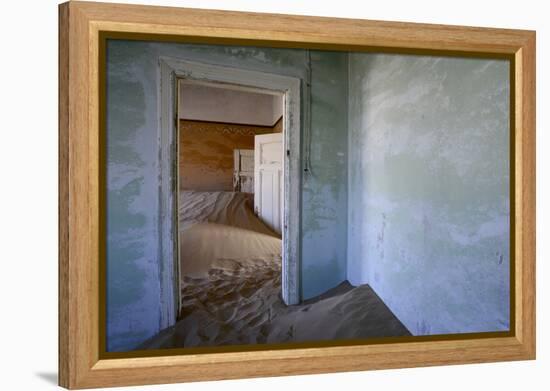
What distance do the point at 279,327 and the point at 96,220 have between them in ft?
3.13

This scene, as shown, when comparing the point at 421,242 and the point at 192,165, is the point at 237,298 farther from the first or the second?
the point at 192,165

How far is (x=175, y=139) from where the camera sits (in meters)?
1.36

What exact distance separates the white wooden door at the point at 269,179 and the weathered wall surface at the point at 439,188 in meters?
2.00

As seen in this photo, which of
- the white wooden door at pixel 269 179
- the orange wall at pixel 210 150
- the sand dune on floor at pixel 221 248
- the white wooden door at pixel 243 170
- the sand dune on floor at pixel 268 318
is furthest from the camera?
the white wooden door at pixel 243 170

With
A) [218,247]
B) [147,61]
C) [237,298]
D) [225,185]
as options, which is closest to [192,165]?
[225,185]

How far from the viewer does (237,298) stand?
185 cm

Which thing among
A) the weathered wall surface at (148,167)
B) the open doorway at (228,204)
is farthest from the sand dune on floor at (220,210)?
the weathered wall surface at (148,167)

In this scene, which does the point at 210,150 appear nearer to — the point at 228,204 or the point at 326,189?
the point at 228,204

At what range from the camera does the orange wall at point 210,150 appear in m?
4.95

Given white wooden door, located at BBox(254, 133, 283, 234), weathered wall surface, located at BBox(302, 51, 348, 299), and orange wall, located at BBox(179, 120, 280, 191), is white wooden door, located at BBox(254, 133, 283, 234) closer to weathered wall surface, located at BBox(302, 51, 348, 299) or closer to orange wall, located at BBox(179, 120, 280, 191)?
orange wall, located at BBox(179, 120, 280, 191)

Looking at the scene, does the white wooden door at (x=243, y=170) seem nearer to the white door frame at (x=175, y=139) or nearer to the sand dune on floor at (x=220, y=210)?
the sand dune on floor at (x=220, y=210)

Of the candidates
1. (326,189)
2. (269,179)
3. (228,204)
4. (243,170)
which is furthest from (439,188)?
(243,170)

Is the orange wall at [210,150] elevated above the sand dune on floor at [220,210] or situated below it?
above

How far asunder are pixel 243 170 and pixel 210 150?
2.56 ft
